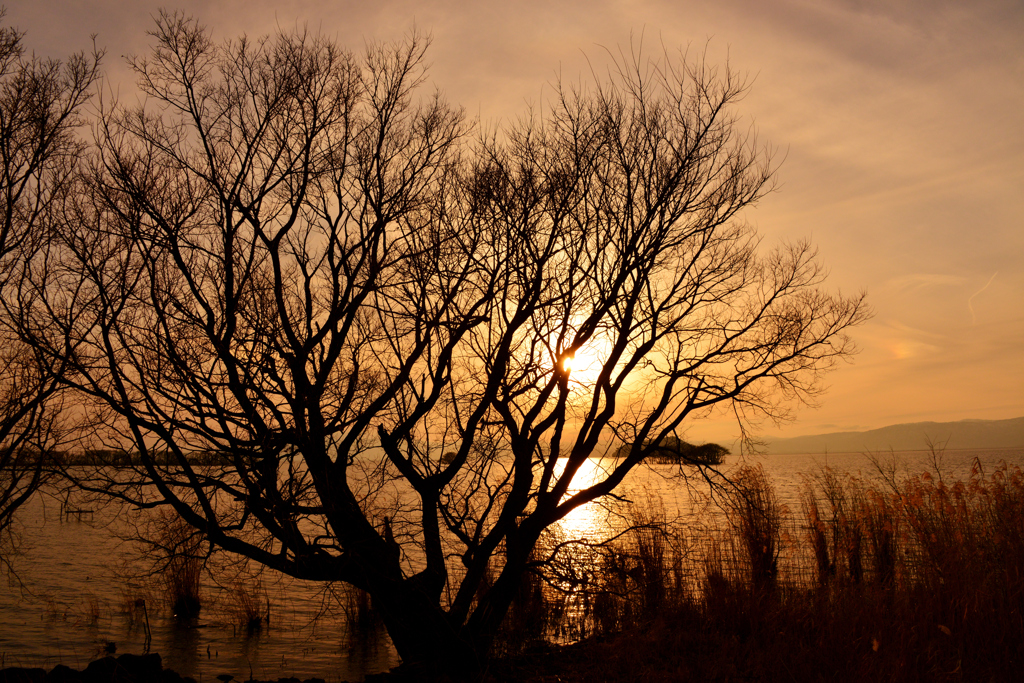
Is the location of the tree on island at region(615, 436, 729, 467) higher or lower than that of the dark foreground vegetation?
higher

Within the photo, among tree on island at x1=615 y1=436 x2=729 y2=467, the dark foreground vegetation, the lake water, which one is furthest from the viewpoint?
the lake water

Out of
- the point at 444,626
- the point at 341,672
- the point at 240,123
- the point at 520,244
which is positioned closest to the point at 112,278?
the point at 240,123

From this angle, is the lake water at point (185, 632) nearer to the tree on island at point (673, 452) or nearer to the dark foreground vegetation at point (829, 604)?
the tree on island at point (673, 452)

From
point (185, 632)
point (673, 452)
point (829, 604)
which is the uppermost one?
point (673, 452)

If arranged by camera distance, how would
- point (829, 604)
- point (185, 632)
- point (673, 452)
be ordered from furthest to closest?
1. point (185, 632)
2. point (829, 604)
3. point (673, 452)

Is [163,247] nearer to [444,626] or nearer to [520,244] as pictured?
[520,244]

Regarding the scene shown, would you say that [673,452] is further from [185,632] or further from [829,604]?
[185,632]

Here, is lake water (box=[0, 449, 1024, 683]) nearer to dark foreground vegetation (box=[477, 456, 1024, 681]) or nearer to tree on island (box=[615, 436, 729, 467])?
tree on island (box=[615, 436, 729, 467])

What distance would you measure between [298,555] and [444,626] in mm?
2131

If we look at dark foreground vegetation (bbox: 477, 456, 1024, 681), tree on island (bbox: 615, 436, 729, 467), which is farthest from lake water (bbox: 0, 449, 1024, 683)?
dark foreground vegetation (bbox: 477, 456, 1024, 681)

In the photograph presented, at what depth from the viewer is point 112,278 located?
6.75 m

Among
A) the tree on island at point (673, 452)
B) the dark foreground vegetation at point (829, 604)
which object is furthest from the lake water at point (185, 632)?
the dark foreground vegetation at point (829, 604)

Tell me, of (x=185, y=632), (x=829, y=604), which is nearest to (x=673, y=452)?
(x=829, y=604)

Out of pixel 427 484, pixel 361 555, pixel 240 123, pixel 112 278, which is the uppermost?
pixel 240 123
